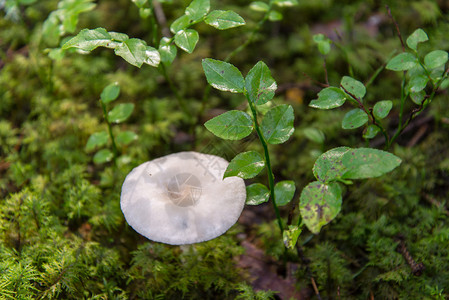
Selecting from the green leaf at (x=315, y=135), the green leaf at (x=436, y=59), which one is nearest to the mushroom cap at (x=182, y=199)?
the green leaf at (x=315, y=135)

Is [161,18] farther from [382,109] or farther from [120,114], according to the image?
[382,109]

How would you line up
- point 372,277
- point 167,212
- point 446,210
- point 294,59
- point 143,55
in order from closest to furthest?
point 143,55, point 167,212, point 372,277, point 446,210, point 294,59

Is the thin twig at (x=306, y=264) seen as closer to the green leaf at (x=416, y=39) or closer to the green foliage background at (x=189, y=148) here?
the green foliage background at (x=189, y=148)

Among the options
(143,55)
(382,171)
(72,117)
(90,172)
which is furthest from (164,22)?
(382,171)

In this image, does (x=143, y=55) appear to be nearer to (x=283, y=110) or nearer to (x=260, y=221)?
(x=283, y=110)

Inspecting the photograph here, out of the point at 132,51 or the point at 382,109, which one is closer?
the point at 132,51

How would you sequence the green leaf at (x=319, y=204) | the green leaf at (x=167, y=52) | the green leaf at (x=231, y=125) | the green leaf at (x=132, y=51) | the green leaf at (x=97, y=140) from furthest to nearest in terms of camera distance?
the green leaf at (x=97, y=140), the green leaf at (x=167, y=52), the green leaf at (x=132, y=51), the green leaf at (x=231, y=125), the green leaf at (x=319, y=204)

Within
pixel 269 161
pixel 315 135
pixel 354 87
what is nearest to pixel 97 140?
pixel 269 161
